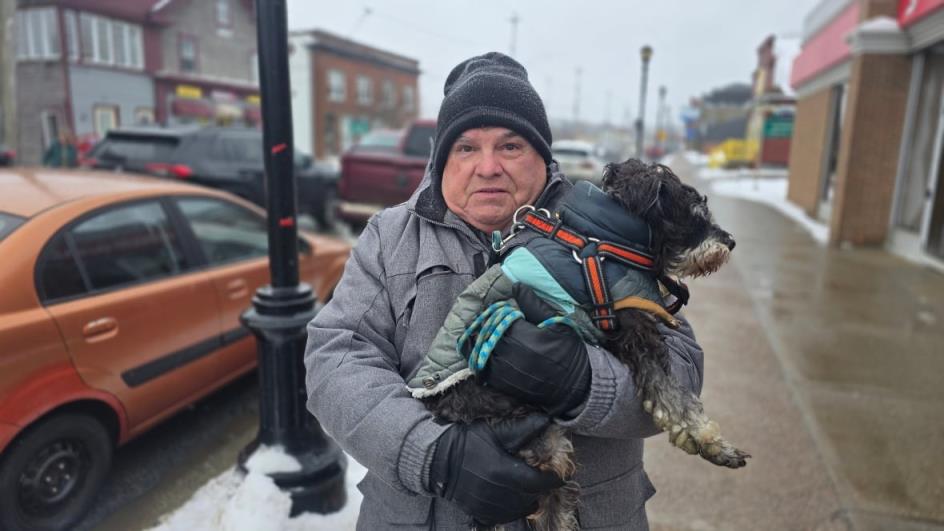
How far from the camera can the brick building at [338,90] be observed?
39156 mm

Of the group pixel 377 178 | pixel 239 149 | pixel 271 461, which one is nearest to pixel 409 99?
pixel 377 178

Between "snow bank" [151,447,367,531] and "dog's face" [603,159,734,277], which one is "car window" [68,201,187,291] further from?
"dog's face" [603,159,734,277]

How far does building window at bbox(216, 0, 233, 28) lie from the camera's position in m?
33.2

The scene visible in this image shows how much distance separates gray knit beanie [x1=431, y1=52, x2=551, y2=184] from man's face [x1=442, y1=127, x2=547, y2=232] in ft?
0.08

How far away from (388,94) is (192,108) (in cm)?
1899

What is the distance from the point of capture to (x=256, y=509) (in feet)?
9.13

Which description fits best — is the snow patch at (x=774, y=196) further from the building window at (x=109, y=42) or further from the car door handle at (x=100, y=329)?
the building window at (x=109, y=42)

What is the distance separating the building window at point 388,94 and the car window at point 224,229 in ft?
142

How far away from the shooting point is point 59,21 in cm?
2550

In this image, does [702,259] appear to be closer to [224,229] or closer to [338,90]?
[224,229]

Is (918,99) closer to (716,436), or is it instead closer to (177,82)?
(716,436)

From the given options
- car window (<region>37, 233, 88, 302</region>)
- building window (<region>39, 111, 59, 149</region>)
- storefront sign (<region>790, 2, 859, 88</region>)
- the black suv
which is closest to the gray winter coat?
car window (<region>37, 233, 88, 302</region>)

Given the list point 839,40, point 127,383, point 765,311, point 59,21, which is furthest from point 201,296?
point 59,21

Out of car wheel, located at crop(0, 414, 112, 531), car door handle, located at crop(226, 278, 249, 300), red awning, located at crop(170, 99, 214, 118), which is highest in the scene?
red awning, located at crop(170, 99, 214, 118)
